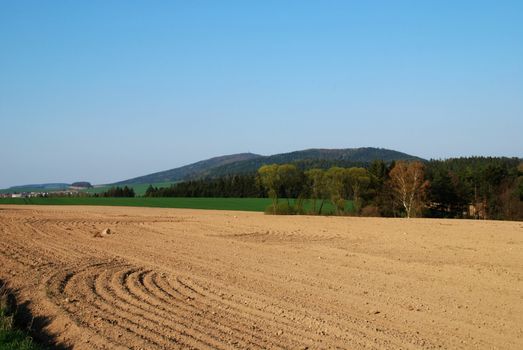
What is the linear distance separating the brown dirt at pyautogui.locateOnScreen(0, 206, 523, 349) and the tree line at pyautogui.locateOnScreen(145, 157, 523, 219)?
145ft

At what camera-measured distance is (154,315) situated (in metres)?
9.96

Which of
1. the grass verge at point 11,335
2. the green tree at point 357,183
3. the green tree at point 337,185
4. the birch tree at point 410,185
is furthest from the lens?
the green tree at point 357,183

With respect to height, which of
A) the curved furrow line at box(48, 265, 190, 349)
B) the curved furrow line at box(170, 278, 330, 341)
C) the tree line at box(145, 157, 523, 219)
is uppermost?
the tree line at box(145, 157, 523, 219)

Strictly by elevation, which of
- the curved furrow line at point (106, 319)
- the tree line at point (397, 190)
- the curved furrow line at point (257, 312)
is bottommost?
the curved furrow line at point (257, 312)

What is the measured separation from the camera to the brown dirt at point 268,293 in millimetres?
8922

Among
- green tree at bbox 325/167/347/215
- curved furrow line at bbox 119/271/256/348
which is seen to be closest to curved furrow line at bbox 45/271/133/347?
curved furrow line at bbox 119/271/256/348

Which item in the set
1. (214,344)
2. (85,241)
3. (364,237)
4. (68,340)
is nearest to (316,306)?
(214,344)

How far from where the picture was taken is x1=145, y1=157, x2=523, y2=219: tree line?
220ft

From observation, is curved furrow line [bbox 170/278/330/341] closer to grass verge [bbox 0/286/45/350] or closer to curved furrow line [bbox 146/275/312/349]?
curved furrow line [bbox 146/275/312/349]

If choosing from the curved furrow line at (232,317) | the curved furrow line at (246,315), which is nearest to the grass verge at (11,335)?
the curved furrow line at (232,317)

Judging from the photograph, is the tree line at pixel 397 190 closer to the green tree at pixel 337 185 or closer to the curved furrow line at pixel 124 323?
the green tree at pixel 337 185

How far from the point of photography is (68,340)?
8.62 m

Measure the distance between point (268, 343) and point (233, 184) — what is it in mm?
112873

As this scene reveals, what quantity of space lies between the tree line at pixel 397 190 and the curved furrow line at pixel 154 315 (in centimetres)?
5269
